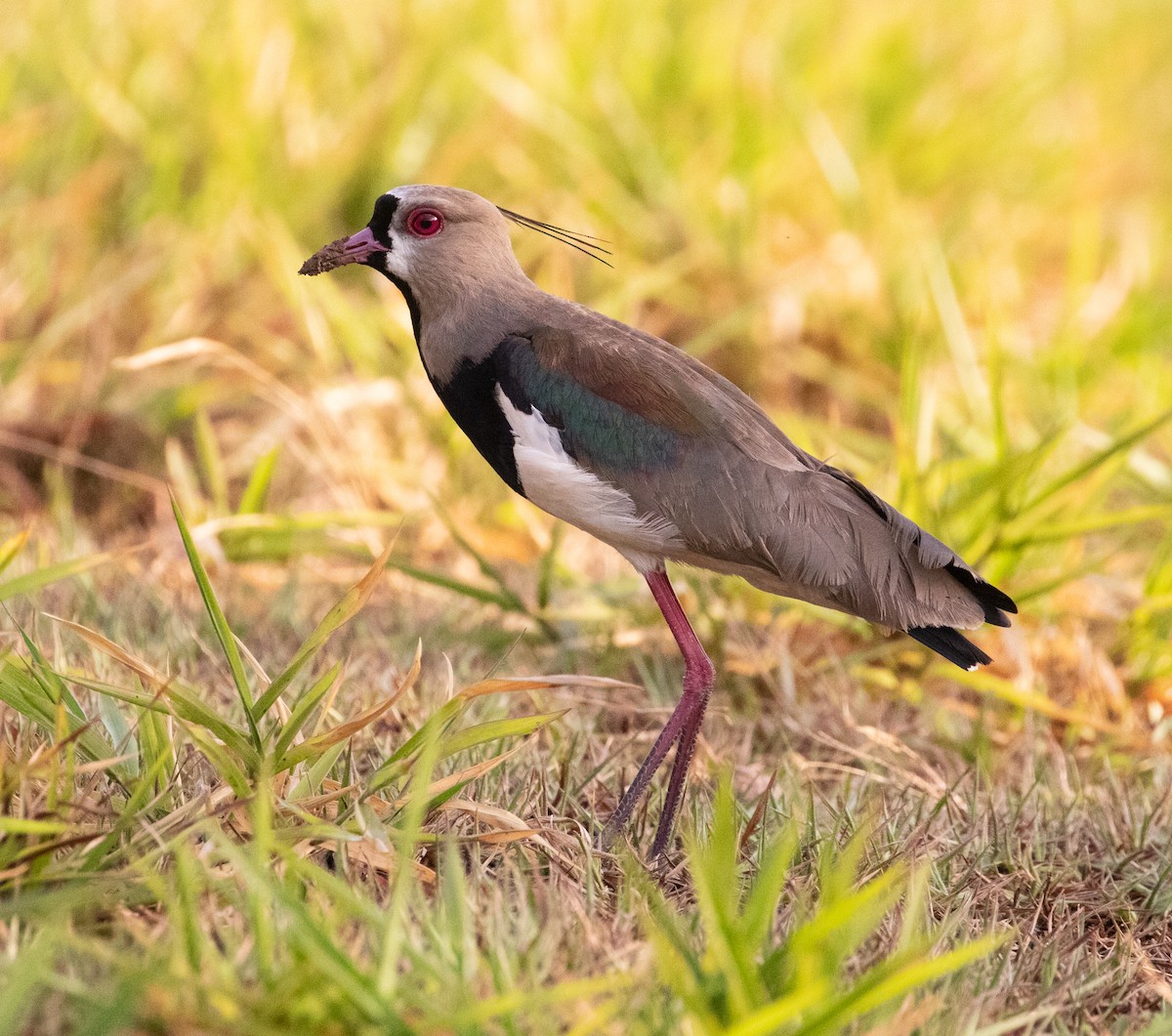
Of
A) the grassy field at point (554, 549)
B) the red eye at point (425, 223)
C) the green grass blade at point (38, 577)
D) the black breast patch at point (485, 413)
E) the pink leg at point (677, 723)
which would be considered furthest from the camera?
the red eye at point (425, 223)

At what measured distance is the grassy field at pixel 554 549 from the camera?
6.22ft

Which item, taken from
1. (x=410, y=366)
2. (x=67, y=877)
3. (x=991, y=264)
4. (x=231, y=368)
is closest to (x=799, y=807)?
(x=67, y=877)

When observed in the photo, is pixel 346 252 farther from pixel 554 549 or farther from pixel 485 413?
pixel 554 549

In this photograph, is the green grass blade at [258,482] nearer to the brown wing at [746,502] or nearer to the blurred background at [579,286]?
the blurred background at [579,286]

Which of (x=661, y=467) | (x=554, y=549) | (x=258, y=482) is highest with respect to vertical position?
(x=661, y=467)

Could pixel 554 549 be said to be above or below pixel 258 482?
below

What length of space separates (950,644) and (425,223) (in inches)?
49.5

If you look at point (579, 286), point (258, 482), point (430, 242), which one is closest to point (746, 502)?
point (430, 242)

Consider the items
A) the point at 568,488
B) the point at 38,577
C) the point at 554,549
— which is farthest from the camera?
the point at 554,549

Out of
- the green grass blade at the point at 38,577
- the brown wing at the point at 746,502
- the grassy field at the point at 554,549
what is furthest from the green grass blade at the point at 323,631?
the brown wing at the point at 746,502

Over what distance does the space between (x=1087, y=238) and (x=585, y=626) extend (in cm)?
324

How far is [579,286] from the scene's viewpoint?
17.5 ft

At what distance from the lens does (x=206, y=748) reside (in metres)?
2.12

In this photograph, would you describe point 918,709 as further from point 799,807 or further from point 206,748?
point 206,748
